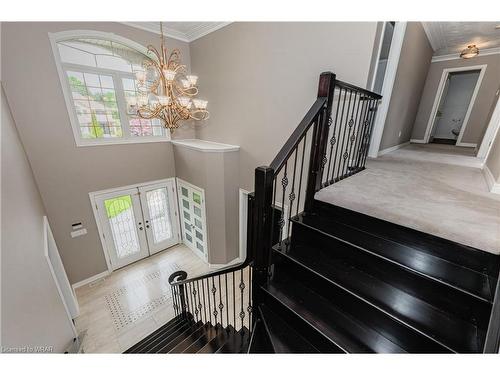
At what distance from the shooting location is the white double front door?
452 centimetres

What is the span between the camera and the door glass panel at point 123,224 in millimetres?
4555

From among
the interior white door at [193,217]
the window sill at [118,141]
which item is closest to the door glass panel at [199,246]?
the interior white door at [193,217]

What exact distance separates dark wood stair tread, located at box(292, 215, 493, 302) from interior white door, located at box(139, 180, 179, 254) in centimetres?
439

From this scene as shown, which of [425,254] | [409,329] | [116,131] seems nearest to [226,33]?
[116,131]

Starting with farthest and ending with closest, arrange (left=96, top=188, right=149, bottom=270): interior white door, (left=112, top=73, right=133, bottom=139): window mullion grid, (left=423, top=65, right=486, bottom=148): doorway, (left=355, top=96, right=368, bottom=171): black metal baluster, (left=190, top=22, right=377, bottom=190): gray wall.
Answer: (left=423, top=65, right=486, bottom=148): doorway < (left=96, top=188, right=149, bottom=270): interior white door < (left=112, top=73, right=133, bottom=139): window mullion grid < (left=355, top=96, right=368, bottom=171): black metal baluster < (left=190, top=22, right=377, bottom=190): gray wall

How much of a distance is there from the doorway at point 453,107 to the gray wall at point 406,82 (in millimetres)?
2524

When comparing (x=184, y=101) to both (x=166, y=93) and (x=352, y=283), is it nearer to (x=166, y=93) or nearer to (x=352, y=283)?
(x=166, y=93)

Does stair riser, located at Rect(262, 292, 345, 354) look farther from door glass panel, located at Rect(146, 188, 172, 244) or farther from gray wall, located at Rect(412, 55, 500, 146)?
gray wall, located at Rect(412, 55, 500, 146)

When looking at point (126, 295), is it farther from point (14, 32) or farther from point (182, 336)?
point (14, 32)

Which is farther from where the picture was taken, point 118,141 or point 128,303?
point 118,141

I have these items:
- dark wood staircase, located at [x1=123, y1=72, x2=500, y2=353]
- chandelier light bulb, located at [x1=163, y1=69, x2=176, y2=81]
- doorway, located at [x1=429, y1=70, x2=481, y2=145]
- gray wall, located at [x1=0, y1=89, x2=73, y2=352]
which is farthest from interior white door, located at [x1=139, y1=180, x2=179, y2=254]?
doorway, located at [x1=429, y1=70, x2=481, y2=145]

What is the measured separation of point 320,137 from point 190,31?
4.47 meters

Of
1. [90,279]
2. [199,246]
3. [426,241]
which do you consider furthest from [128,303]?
[426,241]

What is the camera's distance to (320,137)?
183cm
